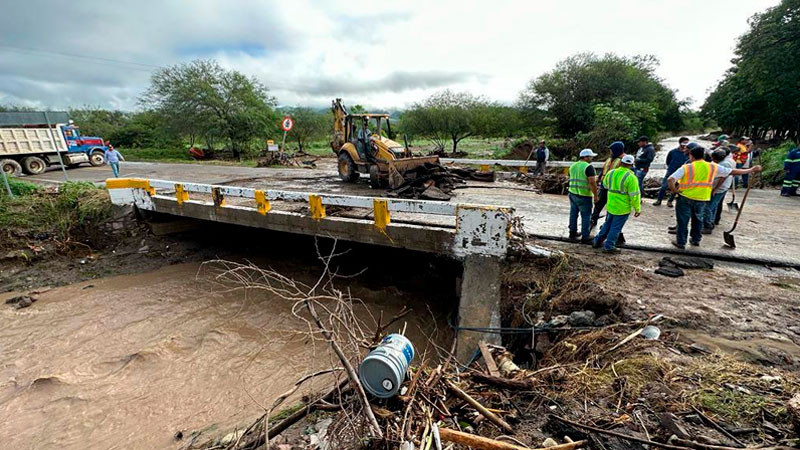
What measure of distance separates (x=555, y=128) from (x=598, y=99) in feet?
9.51

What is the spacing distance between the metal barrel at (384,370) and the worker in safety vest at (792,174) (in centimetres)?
1204

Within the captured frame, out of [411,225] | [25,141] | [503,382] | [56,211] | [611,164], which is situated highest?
[25,141]

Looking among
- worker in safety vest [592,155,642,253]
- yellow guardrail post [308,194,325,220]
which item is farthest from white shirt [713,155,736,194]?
yellow guardrail post [308,194,325,220]

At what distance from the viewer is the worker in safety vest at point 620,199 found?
14.7 feet

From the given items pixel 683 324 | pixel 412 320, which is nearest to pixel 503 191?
pixel 412 320

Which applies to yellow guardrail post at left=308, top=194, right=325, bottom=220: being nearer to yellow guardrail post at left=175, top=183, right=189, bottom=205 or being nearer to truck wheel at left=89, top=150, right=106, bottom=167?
yellow guardrail post at left=175, top=183, right=189, bottom=205

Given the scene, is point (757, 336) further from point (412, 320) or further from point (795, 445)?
point (412, 320)

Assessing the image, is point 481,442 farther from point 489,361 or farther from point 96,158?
point 96,158

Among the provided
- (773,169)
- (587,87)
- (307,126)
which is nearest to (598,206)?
(773,169)

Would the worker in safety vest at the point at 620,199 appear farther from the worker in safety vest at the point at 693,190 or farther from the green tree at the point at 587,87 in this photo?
the green tree at the point at 587,87

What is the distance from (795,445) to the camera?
1845 millimetres

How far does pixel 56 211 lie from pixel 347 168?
704 cm

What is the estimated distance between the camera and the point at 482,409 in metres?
2.27

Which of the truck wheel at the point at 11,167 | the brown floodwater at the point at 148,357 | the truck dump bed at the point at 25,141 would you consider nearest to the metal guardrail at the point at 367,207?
the brown floodwater at the point at 148,357
